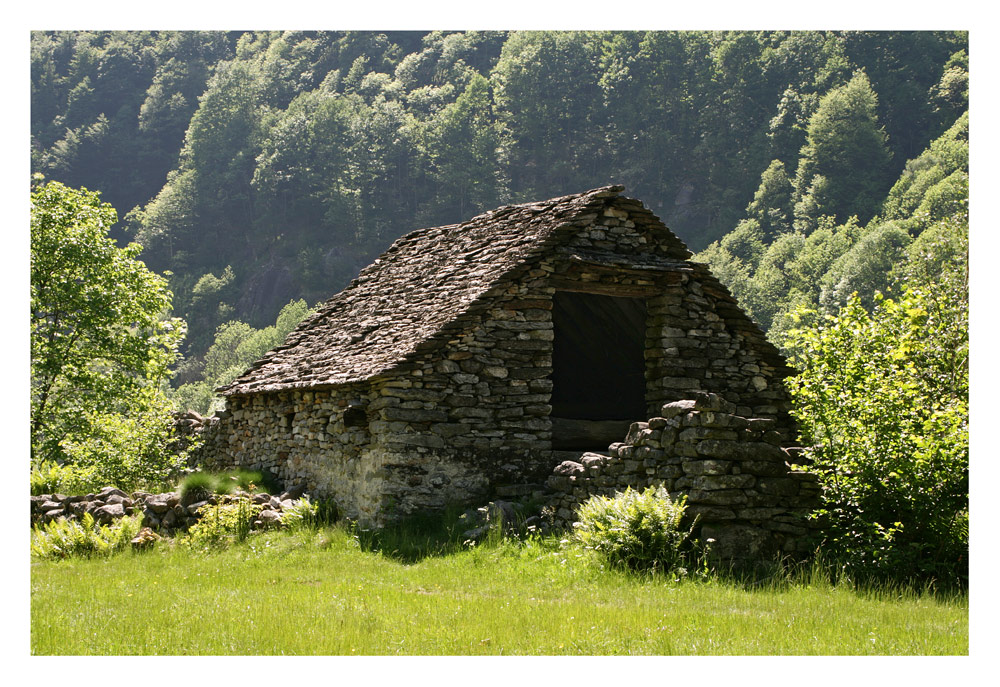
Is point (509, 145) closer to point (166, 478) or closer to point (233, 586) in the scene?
point (166, 478)

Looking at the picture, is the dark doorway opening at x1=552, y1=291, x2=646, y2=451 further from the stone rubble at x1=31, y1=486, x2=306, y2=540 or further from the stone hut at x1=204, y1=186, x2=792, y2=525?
the stone rubble at x1=31, y1=486, x2=306, y2=540

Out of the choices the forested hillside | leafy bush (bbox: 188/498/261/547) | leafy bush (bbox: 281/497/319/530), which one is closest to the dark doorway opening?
leafy bush (bbox: 281/497/319/530)

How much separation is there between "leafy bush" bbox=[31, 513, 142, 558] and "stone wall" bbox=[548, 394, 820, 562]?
23.3ft

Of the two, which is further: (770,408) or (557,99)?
(557,99)

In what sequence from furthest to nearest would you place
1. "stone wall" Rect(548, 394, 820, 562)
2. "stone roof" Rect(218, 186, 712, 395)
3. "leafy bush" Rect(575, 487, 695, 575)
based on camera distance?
1. "stone roof" Rect(218, 186, 712, 395)
2. "stone wall" Rect(548, 394, 820, 562)
3. "leafy bush" Rect(575, 487, 695, 575)

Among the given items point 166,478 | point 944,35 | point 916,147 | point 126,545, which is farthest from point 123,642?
point 916,147

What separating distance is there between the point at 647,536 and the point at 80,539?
291 inches

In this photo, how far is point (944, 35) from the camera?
147 ft

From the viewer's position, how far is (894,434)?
8273mm

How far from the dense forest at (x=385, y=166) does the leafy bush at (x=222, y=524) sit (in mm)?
5188

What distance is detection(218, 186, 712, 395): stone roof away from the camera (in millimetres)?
12430
